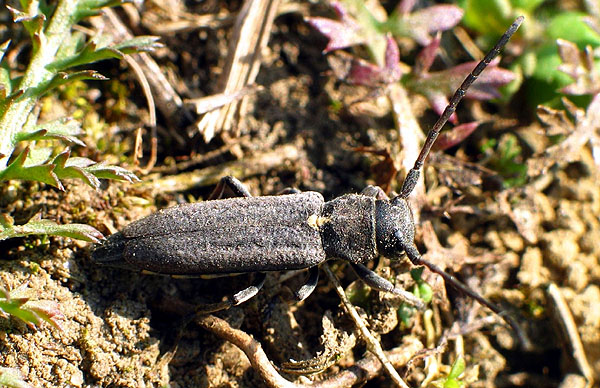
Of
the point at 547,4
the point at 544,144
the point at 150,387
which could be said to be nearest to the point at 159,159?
the point at 150,387

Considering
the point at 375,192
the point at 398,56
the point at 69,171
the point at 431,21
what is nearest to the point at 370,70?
the point at 398,56

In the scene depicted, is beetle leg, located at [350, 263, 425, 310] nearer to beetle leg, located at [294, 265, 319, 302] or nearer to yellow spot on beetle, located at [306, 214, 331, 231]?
beetle leg, located at [294, 265, 319, 302]

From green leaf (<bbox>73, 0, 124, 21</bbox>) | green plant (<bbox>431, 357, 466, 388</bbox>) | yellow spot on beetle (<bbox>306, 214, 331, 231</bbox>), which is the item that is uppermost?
green leaf (<bbox>73, 0, 124, 21</bbox>)

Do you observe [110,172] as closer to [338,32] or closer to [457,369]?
[338,32]

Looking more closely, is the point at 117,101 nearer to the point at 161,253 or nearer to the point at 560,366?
the point at 161,253

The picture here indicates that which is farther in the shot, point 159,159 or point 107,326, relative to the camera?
point 159,159

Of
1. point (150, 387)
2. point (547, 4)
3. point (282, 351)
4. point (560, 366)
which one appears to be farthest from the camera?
point (547, 4)

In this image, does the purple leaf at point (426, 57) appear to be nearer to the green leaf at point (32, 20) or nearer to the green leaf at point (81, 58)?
the green leaf at point (81, 58)

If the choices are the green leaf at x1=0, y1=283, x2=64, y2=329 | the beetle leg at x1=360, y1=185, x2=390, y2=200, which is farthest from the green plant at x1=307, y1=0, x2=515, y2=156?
the green leaf at x1=0, y1=283, x2=64, y2=329
